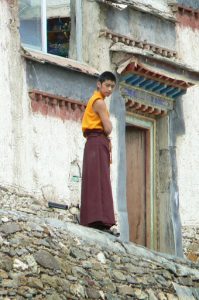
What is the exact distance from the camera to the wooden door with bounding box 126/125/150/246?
26.1 m

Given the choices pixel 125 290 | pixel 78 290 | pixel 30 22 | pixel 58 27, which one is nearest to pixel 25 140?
pixel 30 22

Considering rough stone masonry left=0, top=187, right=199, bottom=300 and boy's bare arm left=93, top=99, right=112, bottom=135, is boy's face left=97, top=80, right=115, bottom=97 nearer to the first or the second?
boy's bare arm left=93, top=99, right=112, bottom=135

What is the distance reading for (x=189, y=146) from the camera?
26969mm

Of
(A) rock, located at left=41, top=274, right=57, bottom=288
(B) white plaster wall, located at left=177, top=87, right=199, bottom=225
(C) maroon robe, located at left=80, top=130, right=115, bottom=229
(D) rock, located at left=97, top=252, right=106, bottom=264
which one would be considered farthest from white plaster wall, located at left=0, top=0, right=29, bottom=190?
(A) rock, located at left=41, top=274, right=57, bottom=288

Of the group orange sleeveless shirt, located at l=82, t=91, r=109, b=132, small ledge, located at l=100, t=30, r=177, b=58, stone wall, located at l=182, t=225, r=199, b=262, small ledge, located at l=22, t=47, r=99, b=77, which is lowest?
stone wall, located at l=182, t=225, r=199, b=262

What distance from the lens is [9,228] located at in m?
18.8

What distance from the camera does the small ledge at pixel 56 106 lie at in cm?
2383

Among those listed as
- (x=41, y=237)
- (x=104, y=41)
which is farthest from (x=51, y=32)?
(x=41, y=237)

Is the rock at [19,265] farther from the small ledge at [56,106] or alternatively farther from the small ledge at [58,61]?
the small ledge at [58,61]

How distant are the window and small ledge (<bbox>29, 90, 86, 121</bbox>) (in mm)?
766

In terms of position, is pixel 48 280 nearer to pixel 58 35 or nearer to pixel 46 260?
pixel 46 260

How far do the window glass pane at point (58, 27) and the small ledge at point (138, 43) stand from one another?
1.76 feet

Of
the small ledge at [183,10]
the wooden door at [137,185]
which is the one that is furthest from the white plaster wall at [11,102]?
the small ledge at [183,10]

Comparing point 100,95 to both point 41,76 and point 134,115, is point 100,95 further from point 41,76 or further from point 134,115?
point 134,115
